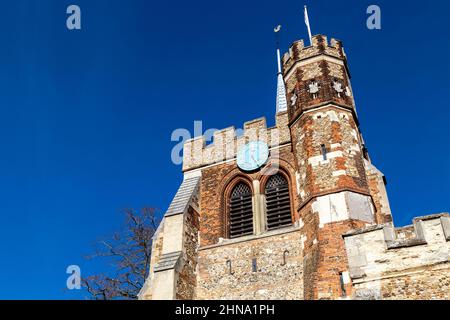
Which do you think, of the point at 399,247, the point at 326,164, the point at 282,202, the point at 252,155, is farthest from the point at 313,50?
the point at 399,247

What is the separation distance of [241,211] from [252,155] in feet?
7.84

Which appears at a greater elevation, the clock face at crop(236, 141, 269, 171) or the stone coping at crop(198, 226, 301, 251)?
the clock face at crop(236, 141, 269, 171)

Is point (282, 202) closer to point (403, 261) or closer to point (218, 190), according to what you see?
point (218, 190)

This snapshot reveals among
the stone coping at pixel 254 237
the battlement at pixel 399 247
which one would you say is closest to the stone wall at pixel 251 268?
the stone coping at pixel 254 237

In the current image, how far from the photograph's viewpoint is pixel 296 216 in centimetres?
1594

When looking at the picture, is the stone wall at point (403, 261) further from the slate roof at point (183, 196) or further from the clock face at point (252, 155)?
the slate roof at point (183, 196)

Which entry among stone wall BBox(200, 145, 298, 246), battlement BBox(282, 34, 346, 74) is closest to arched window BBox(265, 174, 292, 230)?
stone wall BBox(200, 145, 298, 246)

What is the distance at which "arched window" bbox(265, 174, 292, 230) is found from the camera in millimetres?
16375

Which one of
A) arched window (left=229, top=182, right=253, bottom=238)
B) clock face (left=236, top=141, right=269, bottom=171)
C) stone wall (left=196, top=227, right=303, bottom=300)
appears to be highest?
clock face (left=236, top=141, right=269, bottom=171)

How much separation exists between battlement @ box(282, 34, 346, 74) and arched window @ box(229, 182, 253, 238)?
5.24 m

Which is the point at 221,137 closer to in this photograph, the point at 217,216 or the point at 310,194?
the point at 217,216

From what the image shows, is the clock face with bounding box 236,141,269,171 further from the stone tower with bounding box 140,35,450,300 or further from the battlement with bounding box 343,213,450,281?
the battlement with bounding box 343,213,450,281
